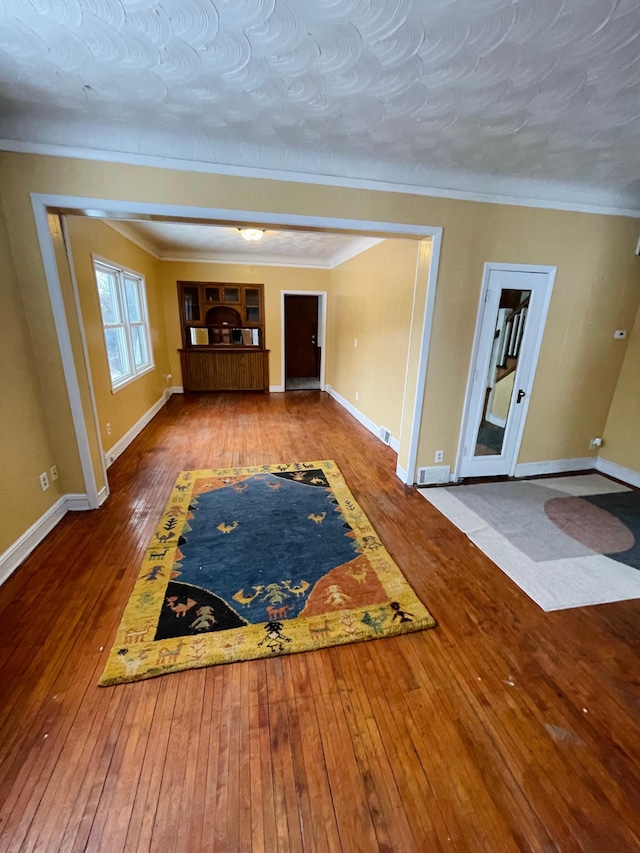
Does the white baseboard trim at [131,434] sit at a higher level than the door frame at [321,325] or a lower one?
lower

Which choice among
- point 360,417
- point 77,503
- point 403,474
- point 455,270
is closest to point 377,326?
point 360,417

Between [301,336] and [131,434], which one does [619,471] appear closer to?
[131,434]

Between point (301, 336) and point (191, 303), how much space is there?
311 cm

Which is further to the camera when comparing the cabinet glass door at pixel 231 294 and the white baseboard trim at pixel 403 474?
the cabinet glass door at pixel 231 294

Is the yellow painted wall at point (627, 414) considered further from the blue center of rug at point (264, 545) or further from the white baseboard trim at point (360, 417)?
the blue center of rug at point (264, 545)

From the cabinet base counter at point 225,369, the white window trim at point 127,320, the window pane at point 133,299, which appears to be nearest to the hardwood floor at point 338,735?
the white window trim at point 127,320

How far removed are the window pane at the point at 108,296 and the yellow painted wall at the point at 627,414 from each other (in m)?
5.48

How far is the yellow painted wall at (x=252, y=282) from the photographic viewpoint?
252 inches

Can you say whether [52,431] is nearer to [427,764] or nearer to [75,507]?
[75,507]

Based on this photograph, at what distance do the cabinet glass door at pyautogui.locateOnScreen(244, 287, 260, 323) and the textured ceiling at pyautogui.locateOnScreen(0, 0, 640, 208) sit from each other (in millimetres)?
4598

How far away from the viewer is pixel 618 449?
3.59 meters

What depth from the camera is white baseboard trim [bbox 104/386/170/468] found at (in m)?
3.63

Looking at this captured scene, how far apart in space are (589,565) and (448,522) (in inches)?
36.0

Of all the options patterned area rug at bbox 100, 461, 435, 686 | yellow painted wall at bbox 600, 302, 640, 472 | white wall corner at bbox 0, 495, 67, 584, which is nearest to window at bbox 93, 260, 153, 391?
white wall corner at bbox 0, 495, 67, 584
